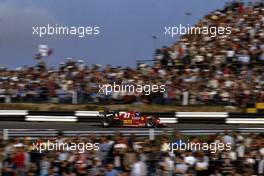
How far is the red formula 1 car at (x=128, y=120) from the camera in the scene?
18500 mm

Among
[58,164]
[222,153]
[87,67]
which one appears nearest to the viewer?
[58,164]

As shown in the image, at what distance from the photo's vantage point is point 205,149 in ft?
45.9

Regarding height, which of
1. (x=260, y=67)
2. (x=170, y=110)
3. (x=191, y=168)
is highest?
(x=260, y=67)

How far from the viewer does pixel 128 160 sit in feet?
43.0

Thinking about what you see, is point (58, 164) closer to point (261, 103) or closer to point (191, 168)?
point (191, 168)

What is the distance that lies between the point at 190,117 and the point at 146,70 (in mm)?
1921

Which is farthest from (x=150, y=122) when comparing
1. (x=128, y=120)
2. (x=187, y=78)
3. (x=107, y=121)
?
(x=187, y=78)

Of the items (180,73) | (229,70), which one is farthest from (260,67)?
(180,73)

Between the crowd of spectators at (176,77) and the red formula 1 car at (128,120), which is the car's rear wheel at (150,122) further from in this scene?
the crowd of spectators at (176,77)

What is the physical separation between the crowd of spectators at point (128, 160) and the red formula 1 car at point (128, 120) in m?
4.27

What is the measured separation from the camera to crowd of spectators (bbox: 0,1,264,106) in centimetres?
1820

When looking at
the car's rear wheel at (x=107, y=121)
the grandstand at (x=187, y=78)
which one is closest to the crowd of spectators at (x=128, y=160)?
the grandstand at (x=187, y=78)

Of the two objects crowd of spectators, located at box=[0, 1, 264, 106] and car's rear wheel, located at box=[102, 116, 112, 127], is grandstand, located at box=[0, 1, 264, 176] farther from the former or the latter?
car's rear wheel, located at box=[102, 116, 112, 127]

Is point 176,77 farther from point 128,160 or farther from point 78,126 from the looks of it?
point 128,160
